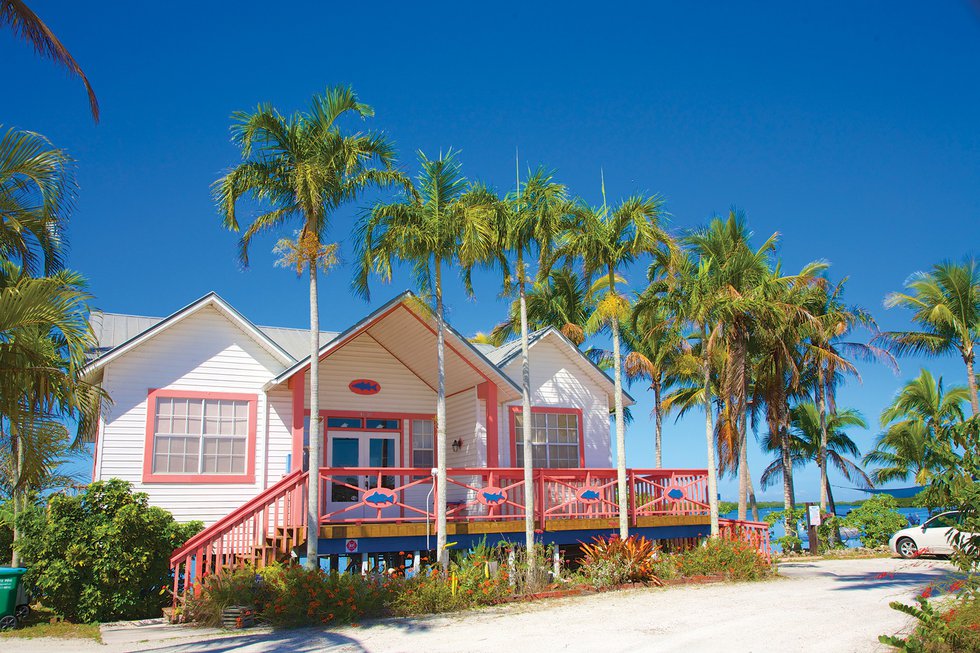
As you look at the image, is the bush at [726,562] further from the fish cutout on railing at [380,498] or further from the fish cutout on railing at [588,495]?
the fish cutout on railing at [380,498]

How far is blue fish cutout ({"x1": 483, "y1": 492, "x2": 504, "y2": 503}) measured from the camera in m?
16.3

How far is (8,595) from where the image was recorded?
12.2 metres

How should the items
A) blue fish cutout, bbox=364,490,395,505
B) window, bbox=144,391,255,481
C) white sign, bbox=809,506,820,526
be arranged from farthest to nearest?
white sign, bbox=809,506,820,526
window, bbox=144,391,255,481
blue fish cutout, bbox=364,490,395,505

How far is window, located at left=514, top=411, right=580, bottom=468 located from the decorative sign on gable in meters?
3.57

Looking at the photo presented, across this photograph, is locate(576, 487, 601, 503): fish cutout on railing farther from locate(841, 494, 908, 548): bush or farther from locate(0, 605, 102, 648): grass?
locate(841, 494, 908, 548): bush

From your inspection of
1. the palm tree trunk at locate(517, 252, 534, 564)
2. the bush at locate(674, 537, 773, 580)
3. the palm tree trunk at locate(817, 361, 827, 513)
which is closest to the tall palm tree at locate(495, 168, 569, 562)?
the palm tree trunk at locate(517, 252, 534, 564)

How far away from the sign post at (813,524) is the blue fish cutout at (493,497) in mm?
13649

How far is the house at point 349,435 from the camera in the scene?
51.1 feet

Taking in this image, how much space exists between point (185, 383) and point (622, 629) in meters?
10.6

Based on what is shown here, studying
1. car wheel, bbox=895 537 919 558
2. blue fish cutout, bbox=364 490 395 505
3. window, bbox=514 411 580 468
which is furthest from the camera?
car wheel, bbox=895 537 919 558

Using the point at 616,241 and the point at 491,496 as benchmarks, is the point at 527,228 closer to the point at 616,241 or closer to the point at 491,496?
the point at 616,241

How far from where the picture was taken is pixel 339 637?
11008 millimetres

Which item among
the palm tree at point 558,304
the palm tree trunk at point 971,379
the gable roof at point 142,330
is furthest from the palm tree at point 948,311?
the gable roof at point 142,330

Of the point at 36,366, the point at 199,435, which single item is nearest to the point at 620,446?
the point at 199,435
